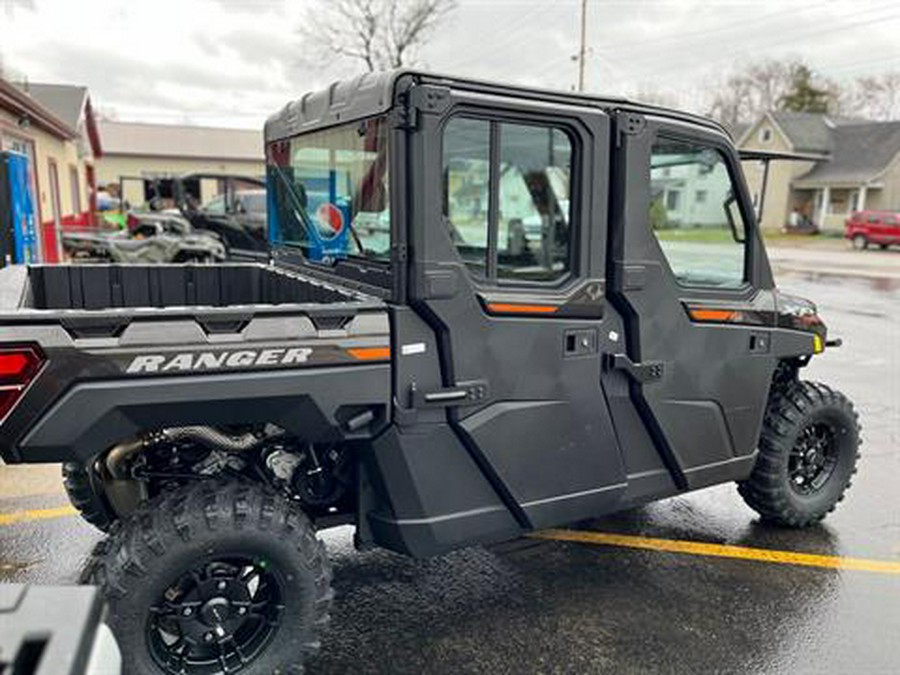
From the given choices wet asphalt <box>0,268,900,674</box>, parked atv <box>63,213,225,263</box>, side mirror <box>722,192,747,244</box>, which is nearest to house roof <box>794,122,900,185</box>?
parked atv <box>63,213,225,263</box>

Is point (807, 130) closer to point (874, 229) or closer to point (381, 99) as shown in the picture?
point (874, 229)

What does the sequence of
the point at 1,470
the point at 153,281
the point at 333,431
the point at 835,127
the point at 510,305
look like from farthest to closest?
the point at 835,127 < the point at 1,470 < the point at 153,281 < the point at 510,305 < the point at 333,431

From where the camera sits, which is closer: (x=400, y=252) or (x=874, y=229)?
(x=400, y=252)

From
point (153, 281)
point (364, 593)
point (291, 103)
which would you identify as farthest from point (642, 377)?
point (153, 281)

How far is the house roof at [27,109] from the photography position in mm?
11555

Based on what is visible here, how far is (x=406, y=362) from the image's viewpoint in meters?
2.77

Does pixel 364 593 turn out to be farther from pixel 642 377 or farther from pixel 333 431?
pixel 642 377

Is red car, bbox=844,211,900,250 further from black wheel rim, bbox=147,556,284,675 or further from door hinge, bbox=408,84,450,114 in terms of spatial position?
black wheel rim, bbox=147,556,284,675

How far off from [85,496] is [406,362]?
73.2 inches

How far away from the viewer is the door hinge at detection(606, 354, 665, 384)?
323 centimetres

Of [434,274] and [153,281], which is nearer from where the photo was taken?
[434,274]

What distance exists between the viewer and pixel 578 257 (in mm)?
3098

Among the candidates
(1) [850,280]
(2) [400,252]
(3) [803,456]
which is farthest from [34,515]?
(1) [850,280]

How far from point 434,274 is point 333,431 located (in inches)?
27.3
